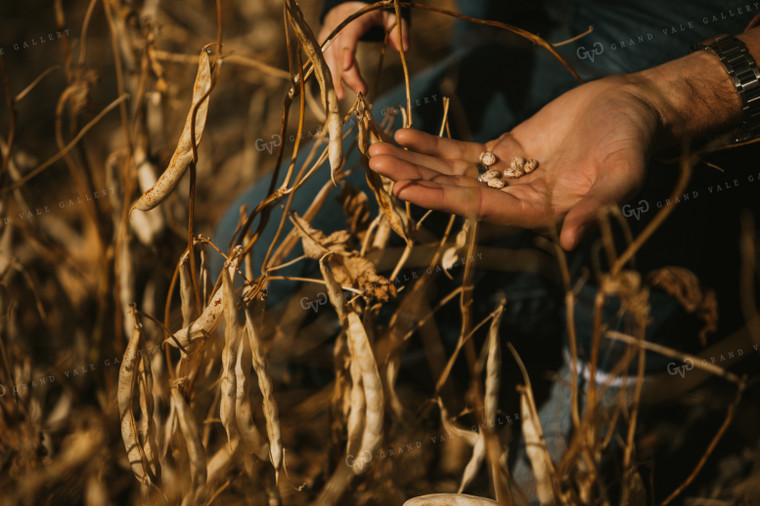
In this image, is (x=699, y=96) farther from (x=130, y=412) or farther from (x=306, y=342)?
(x=130, y=412)

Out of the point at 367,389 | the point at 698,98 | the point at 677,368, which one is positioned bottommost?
the point at 677,368

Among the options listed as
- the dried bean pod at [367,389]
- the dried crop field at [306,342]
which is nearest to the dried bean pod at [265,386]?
the dried crop field at [306,342]

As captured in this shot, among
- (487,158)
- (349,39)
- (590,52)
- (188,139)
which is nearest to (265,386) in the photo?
(188,139)

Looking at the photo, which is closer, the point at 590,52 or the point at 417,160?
the point at 417,160

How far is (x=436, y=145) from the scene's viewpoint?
32.5 inches

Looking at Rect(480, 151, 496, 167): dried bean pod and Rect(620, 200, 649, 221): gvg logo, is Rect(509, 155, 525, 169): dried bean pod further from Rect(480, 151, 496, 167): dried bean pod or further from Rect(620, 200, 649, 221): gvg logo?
Rect(620, 200, 649, 221): gvg logo

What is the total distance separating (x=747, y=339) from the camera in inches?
41.0

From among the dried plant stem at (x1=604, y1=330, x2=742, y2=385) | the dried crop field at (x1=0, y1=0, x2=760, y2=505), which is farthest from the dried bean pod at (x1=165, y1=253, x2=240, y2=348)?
the dried plant stem at (x1=604, y1=330, x2=742, y2=385)

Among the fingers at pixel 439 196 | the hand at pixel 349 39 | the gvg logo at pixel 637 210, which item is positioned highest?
the hand at pixel 349 39

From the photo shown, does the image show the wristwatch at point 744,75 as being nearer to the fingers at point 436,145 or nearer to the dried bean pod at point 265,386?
the fingers at point 436,145

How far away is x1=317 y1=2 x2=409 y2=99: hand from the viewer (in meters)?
0.85

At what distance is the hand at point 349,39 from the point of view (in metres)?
0.85

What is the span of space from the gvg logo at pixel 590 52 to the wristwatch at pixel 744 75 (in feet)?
0.69

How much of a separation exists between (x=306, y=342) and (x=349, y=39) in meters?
0.55
